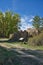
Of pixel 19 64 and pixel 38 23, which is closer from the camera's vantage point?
pixel 19 64

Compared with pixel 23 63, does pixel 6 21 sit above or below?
above

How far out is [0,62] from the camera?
1245 cm

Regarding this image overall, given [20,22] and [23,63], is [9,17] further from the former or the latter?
[23,63]

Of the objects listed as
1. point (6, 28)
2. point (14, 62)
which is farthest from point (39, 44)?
point (6, 28)

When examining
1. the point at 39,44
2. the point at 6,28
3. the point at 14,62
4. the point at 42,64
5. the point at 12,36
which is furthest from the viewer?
the point at 6,28

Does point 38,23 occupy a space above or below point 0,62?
above

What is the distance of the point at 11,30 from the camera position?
2746 inches

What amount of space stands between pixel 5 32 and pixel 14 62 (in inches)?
2197

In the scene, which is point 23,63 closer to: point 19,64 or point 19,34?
point 19,64

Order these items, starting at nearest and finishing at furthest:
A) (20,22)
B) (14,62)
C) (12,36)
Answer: (14,62) → (12,36) → (20,22)

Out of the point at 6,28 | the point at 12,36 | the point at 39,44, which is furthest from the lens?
the point at 6,28

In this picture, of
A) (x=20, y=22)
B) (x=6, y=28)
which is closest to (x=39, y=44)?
(x=6, y=28)

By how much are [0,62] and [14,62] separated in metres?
0.99

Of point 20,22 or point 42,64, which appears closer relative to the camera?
point 42,64
